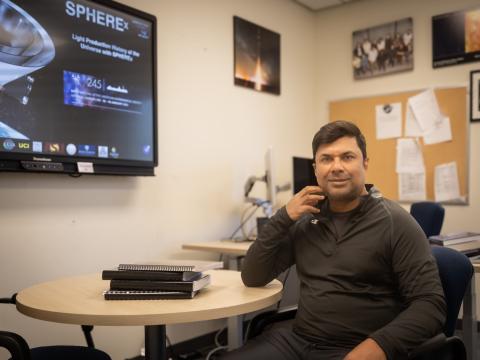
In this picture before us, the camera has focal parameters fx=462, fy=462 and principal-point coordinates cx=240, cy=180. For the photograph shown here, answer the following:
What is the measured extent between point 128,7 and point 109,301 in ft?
6.02

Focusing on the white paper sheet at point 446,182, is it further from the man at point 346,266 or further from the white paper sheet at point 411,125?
the man at point 346,266

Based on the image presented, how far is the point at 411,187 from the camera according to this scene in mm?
3867

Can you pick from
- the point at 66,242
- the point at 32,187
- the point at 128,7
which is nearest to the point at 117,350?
the point at 66,242

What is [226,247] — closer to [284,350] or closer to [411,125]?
[284,350]

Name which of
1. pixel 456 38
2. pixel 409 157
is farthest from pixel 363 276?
pixel 456 38

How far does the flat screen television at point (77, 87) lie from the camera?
2.13m

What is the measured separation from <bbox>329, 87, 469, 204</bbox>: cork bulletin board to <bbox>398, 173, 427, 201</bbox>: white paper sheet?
35 mm

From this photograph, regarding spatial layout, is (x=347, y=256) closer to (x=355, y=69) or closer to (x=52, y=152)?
(x=52, y=152)

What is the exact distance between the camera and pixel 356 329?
4.92 ft

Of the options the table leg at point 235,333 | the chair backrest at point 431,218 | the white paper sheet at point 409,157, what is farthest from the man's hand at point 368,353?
the white paper sheet at point 409,157

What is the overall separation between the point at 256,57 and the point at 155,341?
2722mm

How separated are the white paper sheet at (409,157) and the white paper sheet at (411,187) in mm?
43

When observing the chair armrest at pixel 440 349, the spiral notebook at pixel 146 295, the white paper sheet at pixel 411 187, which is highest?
the white paper sheet at pixel 411 187

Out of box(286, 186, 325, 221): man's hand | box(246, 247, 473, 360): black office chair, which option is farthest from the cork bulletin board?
box(286, 186, 325, 221): man's hand
